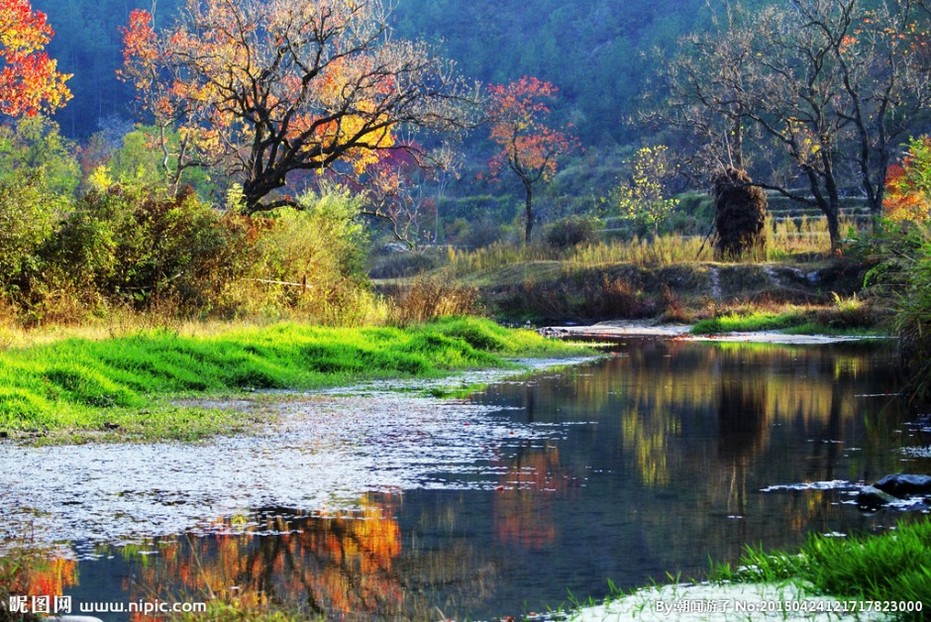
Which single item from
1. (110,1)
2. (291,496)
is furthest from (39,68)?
(110,1)

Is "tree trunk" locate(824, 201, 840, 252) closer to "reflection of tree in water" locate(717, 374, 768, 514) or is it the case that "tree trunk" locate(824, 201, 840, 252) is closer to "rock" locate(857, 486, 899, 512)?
"reflection of tree in water" locate(717, 374, 768, 514)

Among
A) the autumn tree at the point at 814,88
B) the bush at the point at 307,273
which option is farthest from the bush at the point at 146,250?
the autumn tree at the point at 814,88

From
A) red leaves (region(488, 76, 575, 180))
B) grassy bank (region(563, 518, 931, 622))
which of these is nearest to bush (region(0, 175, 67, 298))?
grassy bank (region(563, 518, 931, 622))

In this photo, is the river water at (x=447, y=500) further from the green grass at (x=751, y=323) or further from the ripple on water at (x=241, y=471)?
the green grass at (x=751, y=323)

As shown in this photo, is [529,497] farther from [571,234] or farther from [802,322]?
[571,234]

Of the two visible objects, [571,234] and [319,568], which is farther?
[571,234]

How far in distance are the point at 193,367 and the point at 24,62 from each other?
2508 cm

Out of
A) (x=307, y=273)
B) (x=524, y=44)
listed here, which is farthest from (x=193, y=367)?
(x=524, y=44)

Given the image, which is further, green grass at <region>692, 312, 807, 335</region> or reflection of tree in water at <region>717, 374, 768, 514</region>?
green grass at <region>692, 312, 807, 335</region>

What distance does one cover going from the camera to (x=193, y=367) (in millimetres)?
19203

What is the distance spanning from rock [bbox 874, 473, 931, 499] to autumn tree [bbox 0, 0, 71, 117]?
3391cm

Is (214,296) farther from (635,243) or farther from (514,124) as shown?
(514,124)

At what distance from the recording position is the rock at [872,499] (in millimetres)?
9875

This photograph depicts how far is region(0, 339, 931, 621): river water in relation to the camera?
7.70m
